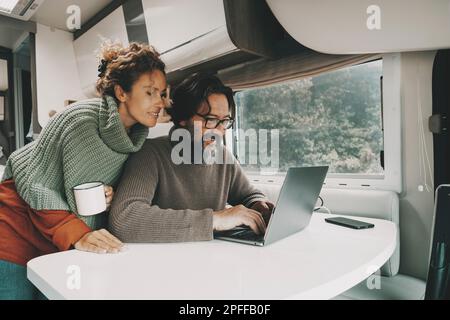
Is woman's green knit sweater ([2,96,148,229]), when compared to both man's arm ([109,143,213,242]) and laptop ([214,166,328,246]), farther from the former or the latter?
laptop ([214,166,328,246])

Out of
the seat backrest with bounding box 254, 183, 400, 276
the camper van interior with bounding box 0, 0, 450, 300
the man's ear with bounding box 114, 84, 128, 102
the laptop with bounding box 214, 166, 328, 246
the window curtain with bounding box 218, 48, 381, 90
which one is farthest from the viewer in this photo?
the window curtain with bounding box 218, 48, 381, 90

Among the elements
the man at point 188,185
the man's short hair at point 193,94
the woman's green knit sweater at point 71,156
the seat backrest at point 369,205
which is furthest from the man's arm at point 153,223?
the seat backrest at point 369,205

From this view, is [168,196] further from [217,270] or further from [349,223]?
[349,223]

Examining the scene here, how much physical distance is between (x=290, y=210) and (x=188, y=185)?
0.40m

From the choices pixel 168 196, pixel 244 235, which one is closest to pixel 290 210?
pixel 244 235

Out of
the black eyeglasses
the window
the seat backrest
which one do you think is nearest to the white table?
the black eyeglasses

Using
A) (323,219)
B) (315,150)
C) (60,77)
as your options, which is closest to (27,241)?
(323,219)

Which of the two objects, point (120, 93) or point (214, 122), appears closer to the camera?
point (120, 93)

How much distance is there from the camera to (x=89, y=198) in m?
0.86

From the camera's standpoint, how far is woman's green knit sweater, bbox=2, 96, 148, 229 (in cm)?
88

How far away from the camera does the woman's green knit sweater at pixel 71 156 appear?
88cm

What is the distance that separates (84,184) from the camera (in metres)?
0.90

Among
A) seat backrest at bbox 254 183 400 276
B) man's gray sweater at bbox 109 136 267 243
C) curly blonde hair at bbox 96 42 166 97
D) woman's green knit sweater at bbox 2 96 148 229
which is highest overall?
curly blonde hair at bbox 96 42 166 97
